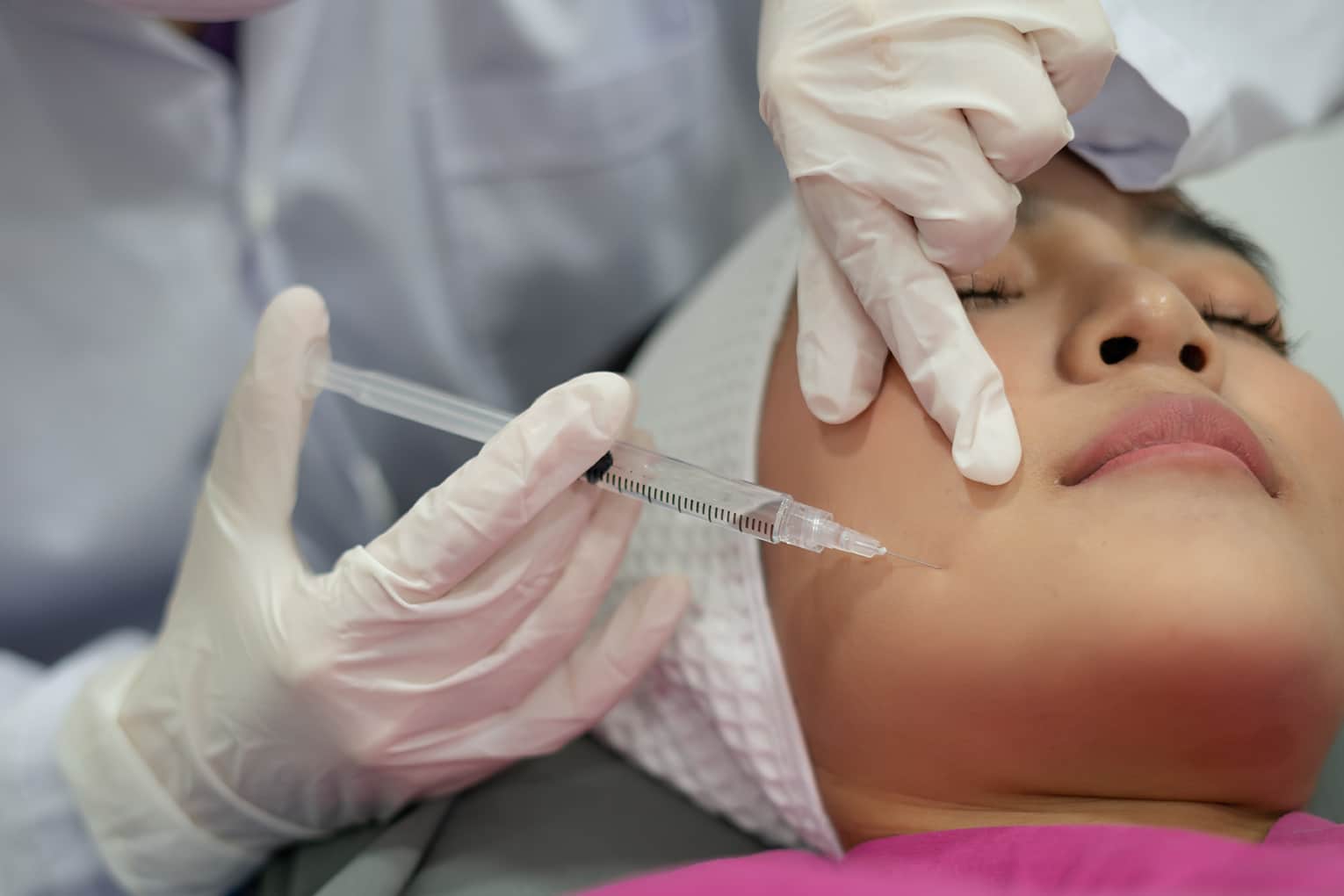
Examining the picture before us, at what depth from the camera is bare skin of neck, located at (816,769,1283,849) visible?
0.79 meters

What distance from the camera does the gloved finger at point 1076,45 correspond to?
2.59ft

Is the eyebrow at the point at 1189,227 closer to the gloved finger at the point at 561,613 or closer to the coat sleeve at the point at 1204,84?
the coat sleeve at the point at 1204,84

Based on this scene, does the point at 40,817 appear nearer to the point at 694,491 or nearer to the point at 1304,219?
the point at 694,491

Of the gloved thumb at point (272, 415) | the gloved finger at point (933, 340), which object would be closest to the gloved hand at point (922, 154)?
the gloved finger at point (933, 340)

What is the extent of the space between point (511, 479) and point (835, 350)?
27 centimetres

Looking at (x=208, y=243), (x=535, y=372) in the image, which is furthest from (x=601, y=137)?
(x=208, y=243)

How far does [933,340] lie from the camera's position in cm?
80

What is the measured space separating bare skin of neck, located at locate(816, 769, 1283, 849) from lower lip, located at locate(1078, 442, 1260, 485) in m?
0.25

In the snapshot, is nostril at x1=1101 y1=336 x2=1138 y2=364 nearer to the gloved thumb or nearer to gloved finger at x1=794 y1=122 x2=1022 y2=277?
gloved finger at x1=794 y1=122 x2=1022 y2=277

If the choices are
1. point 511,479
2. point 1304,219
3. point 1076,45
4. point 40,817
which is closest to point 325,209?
point 511,479

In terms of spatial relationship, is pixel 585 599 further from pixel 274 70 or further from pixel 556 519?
pixel 274 70

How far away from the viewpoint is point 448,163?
119 cm

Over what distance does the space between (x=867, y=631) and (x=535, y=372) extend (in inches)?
27.9

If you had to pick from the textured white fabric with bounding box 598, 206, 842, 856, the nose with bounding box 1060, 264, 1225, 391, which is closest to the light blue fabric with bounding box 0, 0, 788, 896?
the textured white fabric with bounding box 598, 206, 842, 856
